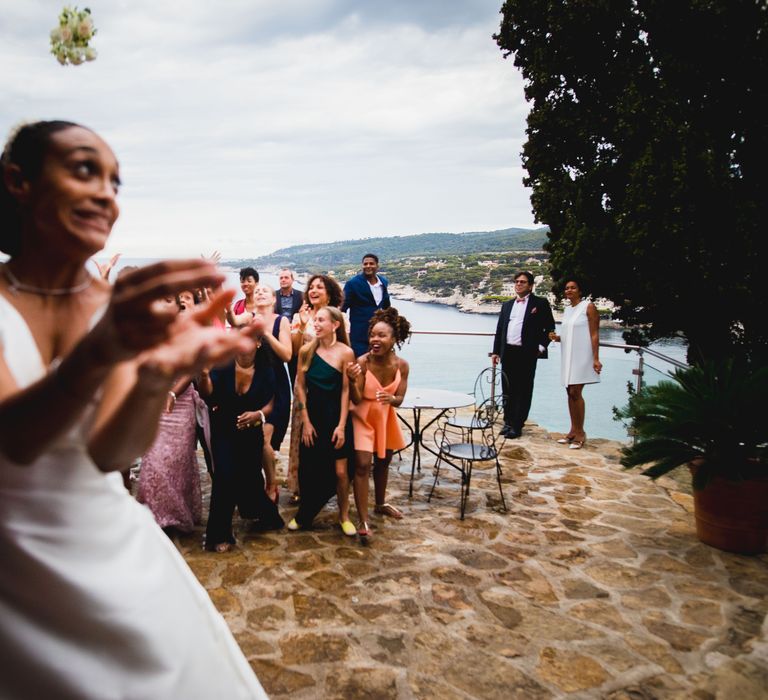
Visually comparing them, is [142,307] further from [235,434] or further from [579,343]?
[579,343]

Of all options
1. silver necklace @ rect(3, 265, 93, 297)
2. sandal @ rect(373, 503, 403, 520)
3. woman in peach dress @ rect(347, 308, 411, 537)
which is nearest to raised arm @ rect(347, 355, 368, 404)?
woman in peach dress @ rect(347, 308, 411, 537)

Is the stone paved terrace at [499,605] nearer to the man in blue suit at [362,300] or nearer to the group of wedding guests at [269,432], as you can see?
the group of wedding guests at [269,432]

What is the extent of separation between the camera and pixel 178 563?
107cm

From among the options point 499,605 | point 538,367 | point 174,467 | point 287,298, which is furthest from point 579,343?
point 174,467

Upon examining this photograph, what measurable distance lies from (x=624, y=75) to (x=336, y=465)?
20.4 feet

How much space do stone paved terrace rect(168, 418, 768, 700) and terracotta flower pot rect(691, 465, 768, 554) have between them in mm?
99

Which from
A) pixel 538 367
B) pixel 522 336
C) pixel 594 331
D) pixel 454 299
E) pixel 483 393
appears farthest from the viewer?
pixel 454 299

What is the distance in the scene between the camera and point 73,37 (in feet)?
5.17

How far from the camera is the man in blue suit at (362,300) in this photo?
6.32 metres

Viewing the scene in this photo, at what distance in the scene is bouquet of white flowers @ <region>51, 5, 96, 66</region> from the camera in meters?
1.54

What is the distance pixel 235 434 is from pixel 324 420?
2.21ft

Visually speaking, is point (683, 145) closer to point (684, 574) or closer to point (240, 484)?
point (684, 574)

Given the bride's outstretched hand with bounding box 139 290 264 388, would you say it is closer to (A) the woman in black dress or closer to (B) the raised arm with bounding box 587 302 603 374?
(A) the woman in black dress

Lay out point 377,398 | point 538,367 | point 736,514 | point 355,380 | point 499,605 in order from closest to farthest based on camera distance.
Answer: point 499,605 < point 736,514 < point 355,380 < point 377,398 < point 538,367
